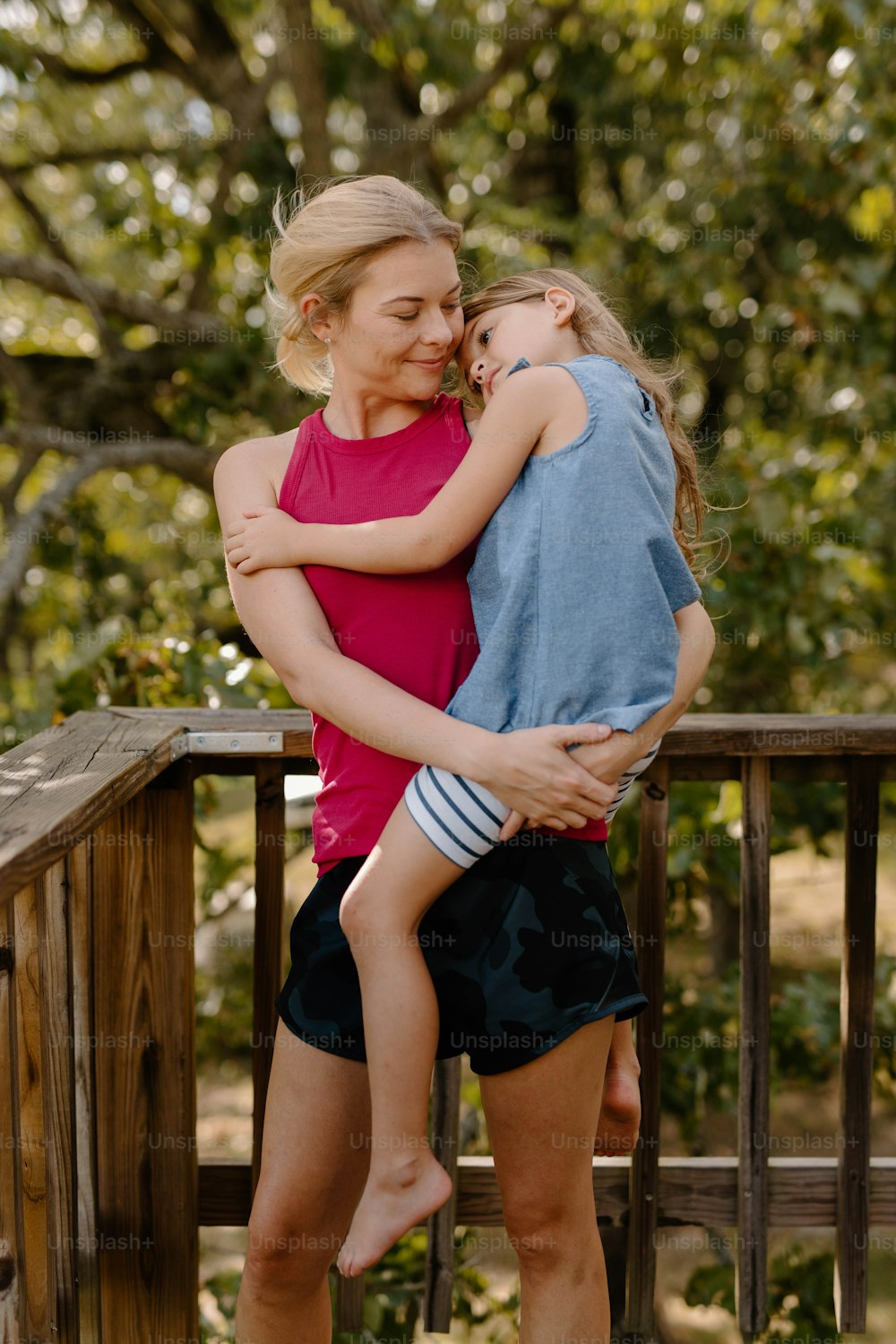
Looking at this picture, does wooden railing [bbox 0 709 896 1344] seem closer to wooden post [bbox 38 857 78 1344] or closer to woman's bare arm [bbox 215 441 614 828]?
wooden post [bbox 38 857 78 1344]

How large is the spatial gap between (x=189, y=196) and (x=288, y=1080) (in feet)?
15.1

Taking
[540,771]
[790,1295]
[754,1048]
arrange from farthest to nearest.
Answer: [790,1295] → [754,1048] → [540,771]

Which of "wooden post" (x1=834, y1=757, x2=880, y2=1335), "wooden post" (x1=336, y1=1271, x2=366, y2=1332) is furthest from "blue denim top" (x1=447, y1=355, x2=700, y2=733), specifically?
"wooden post" (x1=336, y1=1271, x2=366, y2=1332)

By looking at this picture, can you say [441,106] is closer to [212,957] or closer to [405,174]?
[405,174]

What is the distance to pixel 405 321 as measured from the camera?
1.47 m

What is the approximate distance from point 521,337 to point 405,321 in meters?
0.16

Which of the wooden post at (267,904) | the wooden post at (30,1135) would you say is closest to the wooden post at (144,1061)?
the wooden post at (267,904)

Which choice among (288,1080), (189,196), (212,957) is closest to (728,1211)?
(288,1080)

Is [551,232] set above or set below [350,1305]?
above

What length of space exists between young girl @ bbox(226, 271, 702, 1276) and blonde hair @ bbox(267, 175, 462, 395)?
268 millimetres

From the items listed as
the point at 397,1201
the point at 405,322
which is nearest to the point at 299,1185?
the point at 397,1201

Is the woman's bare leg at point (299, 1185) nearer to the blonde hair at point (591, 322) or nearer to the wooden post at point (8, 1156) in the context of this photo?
the wooden post at point (8, 1156)

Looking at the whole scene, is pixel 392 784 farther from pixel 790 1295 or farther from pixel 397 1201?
pixel 790 1295

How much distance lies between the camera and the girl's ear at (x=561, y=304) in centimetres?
151
